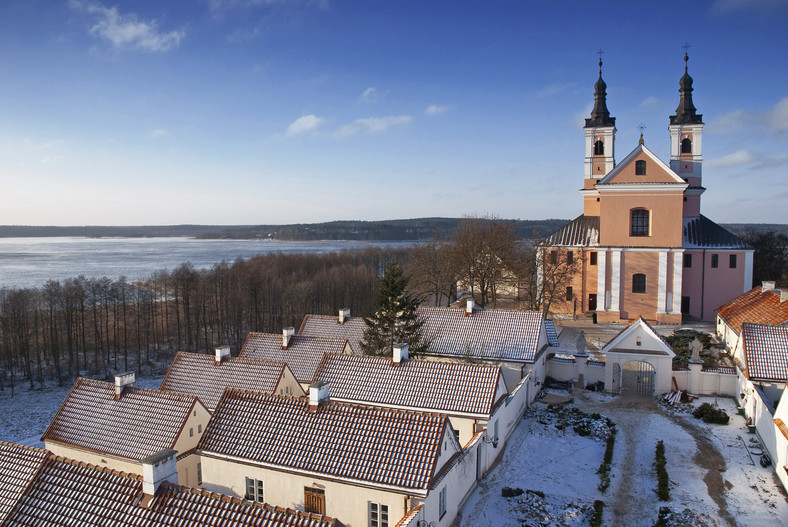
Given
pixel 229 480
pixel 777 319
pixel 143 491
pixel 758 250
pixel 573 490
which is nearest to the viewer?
pixel 143 491

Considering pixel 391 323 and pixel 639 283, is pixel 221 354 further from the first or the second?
pixel 639 283

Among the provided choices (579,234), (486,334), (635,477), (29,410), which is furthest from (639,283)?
(29,410)

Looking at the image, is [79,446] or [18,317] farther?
[18,317]

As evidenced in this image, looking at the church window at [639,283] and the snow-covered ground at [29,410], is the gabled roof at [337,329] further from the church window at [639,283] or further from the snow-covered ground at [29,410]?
the church window at [639,283]

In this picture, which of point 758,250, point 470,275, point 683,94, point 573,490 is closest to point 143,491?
point 573,490

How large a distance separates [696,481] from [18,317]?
137 ft

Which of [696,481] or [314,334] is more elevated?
[314,334]

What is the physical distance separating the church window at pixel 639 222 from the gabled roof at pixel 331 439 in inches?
1124

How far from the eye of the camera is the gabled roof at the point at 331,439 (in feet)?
37.8

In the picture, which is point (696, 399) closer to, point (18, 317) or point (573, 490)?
point (573, 490)

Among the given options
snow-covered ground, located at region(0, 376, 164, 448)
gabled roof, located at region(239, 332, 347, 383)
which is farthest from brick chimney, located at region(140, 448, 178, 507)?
snow-covered ground, located at region(0, 376, 164, 448)

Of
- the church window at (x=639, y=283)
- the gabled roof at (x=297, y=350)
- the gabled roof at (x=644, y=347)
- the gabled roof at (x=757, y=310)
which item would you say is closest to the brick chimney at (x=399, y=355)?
the gabled roof at (x=297, y=350)

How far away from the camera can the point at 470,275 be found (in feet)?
133

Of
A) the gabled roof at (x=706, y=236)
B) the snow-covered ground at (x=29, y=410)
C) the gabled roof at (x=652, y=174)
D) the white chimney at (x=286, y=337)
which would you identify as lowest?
the snow-covered ground at (x=29, y=410)
